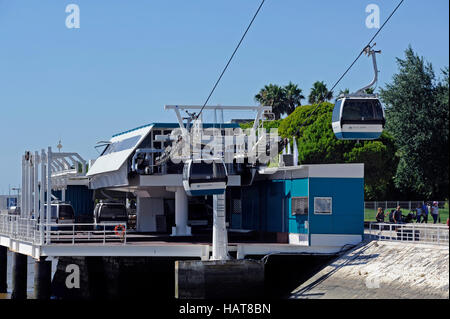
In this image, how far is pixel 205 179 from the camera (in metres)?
34.5

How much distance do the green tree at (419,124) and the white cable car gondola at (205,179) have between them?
23.0 metres

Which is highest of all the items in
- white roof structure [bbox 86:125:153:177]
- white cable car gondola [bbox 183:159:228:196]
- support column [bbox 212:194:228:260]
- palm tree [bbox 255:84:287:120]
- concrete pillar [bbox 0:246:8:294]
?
palm tree [bbox 255:84:287:120]

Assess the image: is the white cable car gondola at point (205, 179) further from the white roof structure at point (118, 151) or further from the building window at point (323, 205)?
the white roof structure at point (118, 151)

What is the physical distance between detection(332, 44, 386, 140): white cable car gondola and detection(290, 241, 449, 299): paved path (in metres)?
4.72

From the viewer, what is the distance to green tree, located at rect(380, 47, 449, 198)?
5538 cm

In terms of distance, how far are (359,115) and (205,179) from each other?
22.1 feet

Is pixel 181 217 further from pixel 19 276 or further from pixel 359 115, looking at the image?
pixel 359 115

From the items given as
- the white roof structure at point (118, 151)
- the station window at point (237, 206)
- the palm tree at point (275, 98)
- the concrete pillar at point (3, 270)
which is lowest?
the concrete pillar at point (3, 270)

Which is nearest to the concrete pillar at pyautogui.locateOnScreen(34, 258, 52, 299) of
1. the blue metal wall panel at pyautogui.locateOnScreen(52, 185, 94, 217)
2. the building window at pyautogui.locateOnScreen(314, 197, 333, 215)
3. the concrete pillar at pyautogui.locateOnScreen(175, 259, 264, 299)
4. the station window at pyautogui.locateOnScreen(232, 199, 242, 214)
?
the concrete pillar at pyautogui.locateOnScreen(175, 259, 264, 299)

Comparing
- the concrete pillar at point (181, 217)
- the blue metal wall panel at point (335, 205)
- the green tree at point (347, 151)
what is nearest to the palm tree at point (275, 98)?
the green tree at point (347, 151)

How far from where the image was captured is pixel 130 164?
44.1 metres

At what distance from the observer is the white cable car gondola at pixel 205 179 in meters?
34.5

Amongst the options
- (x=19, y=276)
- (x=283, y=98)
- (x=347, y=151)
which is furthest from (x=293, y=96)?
(x=19, y=276)

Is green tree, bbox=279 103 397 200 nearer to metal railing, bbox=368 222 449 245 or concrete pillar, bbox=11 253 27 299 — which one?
metal railing, bbox=368 222 449 245
